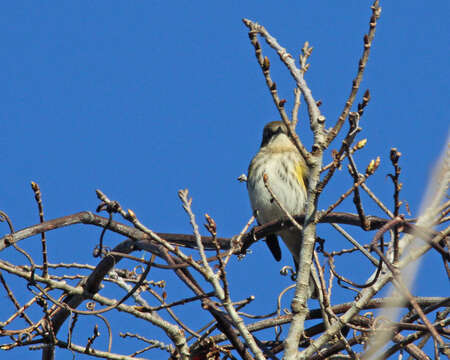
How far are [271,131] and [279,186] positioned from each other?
955 millimetres

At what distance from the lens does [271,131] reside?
7613 millimetres

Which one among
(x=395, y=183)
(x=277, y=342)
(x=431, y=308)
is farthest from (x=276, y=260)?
(x=395, y=183)

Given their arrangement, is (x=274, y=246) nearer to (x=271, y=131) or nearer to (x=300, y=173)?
(x=300, y=173)

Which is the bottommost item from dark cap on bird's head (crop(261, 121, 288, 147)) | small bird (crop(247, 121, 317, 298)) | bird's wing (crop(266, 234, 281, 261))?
bird's wing (crop(266, 234, 281, 261))

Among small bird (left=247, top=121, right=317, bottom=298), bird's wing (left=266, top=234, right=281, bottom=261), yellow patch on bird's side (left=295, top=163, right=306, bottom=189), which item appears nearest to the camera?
small bird (left=247, top=121, right=317, bottom=298)

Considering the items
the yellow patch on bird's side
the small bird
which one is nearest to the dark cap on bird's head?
the small bird

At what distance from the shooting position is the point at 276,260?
719cm

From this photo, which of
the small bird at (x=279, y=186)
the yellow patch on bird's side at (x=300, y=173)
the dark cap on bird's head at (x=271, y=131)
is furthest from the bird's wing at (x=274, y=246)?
the dark cap on bird's head at (x=271, y=131)

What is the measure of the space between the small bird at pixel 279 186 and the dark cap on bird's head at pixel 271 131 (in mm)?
246

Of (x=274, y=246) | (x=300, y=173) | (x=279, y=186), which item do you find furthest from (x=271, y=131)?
(x=274, y=246)

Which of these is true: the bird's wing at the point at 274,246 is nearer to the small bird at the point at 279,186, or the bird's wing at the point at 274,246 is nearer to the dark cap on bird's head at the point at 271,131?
the small bird at the point at 279,186

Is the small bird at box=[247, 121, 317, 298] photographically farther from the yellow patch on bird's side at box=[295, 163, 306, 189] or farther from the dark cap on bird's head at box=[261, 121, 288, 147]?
the dark cap on bird's head at box=[261, 121, 288, 147]

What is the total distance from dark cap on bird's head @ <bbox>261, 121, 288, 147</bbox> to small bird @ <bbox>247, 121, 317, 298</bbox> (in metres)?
0.25

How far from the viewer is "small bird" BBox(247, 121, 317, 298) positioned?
6.77 metres
